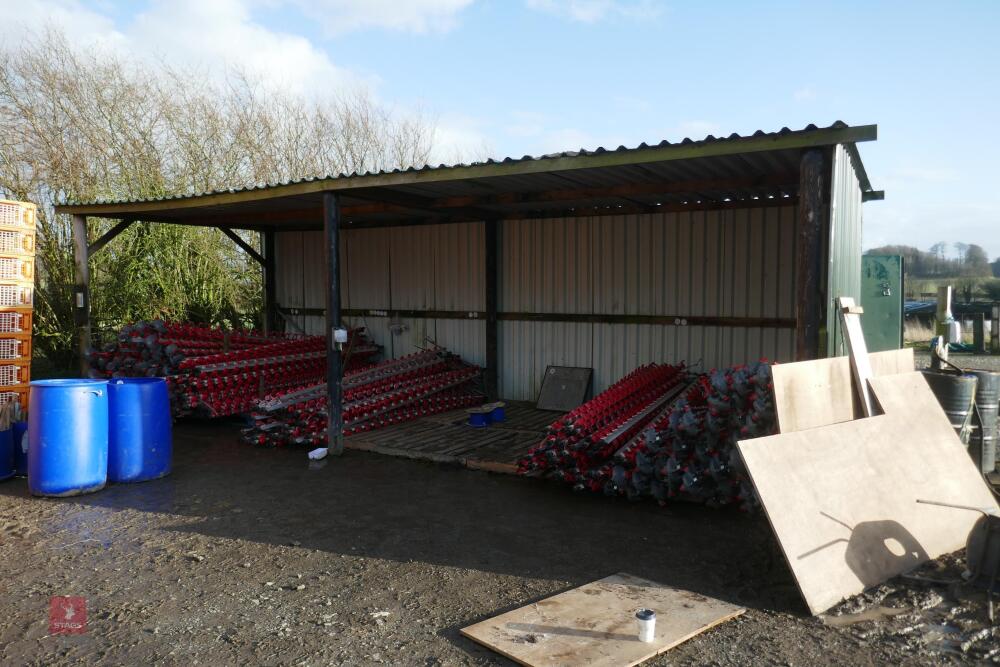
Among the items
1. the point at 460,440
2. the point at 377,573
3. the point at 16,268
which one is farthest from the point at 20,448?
the point at 377,573

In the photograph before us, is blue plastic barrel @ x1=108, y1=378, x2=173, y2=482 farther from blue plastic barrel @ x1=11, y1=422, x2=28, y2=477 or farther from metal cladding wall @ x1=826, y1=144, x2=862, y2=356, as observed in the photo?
metal cladding wall @ x1=826, y1=144, x2=862, y2=356

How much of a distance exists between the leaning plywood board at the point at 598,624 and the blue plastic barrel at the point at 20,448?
17.8 feet

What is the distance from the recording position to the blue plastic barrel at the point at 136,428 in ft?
21.8

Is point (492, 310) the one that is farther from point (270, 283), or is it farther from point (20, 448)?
point (20, 448)

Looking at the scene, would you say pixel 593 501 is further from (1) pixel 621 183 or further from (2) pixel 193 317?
(2) pixel 193 317

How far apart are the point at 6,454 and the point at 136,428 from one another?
53.5 inches

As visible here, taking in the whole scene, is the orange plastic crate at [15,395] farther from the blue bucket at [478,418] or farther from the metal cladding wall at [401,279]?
the metal cladding wall at [401,279]

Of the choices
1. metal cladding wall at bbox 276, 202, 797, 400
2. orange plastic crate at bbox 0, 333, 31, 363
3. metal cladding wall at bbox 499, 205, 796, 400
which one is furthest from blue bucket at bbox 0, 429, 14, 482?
metal cladding wall at bbox 499, 205, 796, 400

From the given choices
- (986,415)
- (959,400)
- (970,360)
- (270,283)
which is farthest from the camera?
(970,360)

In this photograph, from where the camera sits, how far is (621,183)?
25.7ft

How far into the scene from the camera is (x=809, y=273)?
5.65 meters

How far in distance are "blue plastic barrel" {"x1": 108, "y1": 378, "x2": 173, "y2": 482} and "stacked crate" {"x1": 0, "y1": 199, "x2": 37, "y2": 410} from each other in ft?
3.99

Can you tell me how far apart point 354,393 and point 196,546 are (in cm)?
422

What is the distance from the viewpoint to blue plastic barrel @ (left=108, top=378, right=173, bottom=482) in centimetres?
664
